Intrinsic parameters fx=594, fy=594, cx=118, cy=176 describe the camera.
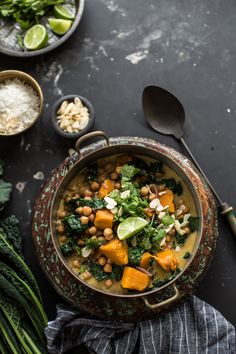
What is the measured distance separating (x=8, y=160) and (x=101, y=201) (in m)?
0.73

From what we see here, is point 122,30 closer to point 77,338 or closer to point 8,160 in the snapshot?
point 8,160

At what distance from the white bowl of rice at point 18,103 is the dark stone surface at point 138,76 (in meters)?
0.11

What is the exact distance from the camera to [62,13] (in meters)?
3.19

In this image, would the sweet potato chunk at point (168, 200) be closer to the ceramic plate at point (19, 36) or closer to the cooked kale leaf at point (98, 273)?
the cooked kale leaf at point (98, 273)

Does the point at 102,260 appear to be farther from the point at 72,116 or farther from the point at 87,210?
the point at 72,116

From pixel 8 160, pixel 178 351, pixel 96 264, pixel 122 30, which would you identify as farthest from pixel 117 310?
pixel 122 30

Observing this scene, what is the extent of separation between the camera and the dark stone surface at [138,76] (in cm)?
317

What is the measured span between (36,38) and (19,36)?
0.12m

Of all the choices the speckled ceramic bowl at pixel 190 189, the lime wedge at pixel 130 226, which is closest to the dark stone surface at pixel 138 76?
the speckled ceramic bowl at pixel 190 189

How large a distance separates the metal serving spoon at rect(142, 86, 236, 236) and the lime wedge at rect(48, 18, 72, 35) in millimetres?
552

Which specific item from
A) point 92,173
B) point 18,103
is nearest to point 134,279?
point 92,173

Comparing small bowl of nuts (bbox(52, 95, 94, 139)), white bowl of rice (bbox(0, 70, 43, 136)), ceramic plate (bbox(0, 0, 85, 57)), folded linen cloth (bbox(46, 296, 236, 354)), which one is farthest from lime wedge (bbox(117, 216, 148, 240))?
ceramic plate (bbox(0, 0, 85, 57))

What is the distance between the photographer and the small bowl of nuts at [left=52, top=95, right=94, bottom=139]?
3062 millimetres

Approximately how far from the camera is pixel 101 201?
8.90 ft
